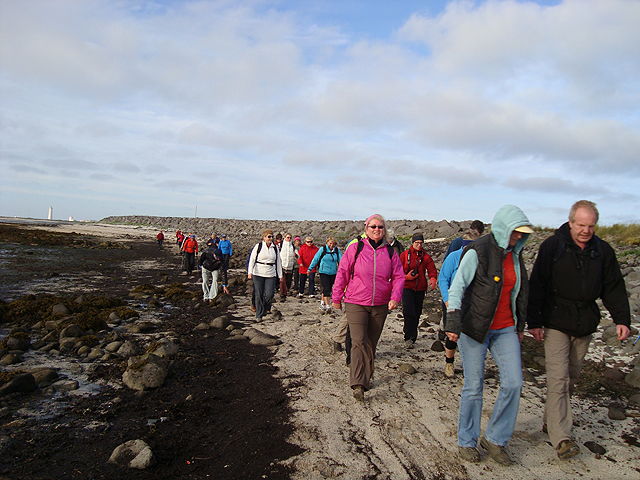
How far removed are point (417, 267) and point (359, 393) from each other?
296cm

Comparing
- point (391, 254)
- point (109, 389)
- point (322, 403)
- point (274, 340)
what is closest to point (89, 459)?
point (109, 389)

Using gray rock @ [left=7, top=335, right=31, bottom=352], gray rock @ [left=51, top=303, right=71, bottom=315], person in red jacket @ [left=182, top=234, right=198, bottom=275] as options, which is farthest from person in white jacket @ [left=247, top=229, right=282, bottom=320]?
person in red jacket @ [left=182, top=234, right=198, bottom=275]

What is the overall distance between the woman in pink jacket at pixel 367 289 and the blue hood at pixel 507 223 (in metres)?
1.70

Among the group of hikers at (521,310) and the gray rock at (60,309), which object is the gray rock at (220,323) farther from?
the group of hikers at (521,310)

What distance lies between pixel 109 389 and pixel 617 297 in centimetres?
631

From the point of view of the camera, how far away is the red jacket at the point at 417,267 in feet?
25.3

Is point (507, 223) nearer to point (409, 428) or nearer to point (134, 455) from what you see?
point (409, 428)

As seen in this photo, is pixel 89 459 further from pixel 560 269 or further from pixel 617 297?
pixel 617 297

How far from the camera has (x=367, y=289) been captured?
17.8 feet

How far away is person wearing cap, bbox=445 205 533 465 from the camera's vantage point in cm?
391

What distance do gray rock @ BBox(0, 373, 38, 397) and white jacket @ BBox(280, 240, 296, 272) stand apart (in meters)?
8.73

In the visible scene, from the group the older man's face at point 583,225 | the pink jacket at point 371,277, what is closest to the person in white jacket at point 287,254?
the pink jacket at point 371,277

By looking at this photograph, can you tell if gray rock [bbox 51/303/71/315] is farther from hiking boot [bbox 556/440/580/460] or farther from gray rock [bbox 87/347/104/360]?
hiking boot [bbox 556/440/580/460]

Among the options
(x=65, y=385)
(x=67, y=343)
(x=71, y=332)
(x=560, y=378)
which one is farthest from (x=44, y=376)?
(x=560, y=378)
